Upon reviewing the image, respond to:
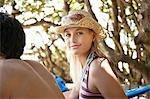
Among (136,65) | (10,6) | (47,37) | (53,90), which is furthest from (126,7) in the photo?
(53,90)

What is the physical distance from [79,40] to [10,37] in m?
0.74

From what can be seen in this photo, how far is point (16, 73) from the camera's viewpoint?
168 cm

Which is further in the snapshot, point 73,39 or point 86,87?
point 73,39

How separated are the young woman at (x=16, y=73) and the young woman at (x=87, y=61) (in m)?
0.39

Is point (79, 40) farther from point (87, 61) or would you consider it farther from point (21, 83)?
point (21, 83)

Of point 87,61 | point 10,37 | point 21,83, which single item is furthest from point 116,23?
point 21,83

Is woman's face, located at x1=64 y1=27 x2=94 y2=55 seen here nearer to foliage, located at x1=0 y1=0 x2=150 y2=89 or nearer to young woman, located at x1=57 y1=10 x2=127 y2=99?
young woman, located at x1=57 y1=10 x2=127 y2=99

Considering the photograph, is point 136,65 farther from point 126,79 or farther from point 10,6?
point 10,6

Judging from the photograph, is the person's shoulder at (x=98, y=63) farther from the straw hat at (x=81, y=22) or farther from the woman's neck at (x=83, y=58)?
the straw hat at (x=81, y=22)

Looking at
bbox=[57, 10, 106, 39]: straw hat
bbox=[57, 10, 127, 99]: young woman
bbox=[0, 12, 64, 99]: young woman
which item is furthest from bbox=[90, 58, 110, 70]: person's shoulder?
bbox=[0, 12, 64, 99]: young woman

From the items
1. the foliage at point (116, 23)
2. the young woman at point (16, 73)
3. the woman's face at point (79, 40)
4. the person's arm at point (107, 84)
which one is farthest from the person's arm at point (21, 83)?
the foliage at point (116, 23)

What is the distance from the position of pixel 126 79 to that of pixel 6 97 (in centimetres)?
430

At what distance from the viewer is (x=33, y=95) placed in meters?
1.73

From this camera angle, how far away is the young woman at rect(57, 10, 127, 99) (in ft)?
7.22
